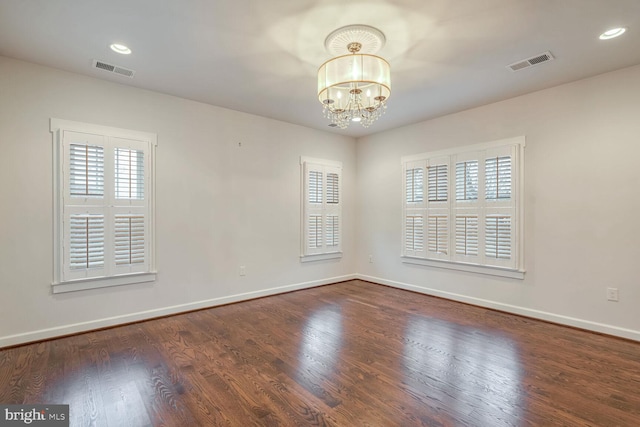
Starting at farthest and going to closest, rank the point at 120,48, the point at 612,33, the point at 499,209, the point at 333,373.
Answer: the point at 499,209 → the point at 120,48 → the point at 612,33 → the point at 333,373

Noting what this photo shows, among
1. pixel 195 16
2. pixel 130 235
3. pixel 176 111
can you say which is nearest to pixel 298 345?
pixel 130 235

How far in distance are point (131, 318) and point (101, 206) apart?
1.37 m

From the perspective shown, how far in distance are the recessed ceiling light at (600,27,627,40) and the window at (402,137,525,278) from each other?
1.42m

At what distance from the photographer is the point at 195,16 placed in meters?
2.39

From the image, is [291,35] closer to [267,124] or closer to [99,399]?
[267,124]

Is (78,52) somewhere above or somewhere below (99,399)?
above

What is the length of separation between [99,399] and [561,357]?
3797 millimetres

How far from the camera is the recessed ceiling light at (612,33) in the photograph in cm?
253

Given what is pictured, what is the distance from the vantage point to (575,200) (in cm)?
355

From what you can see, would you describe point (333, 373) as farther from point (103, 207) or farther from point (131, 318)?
point (103, 207)

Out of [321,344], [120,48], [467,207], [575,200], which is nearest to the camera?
[120,48]

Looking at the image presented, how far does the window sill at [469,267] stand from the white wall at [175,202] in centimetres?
142

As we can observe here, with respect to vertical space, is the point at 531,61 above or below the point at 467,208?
above

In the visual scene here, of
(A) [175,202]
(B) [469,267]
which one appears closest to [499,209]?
(B) [469,267]
